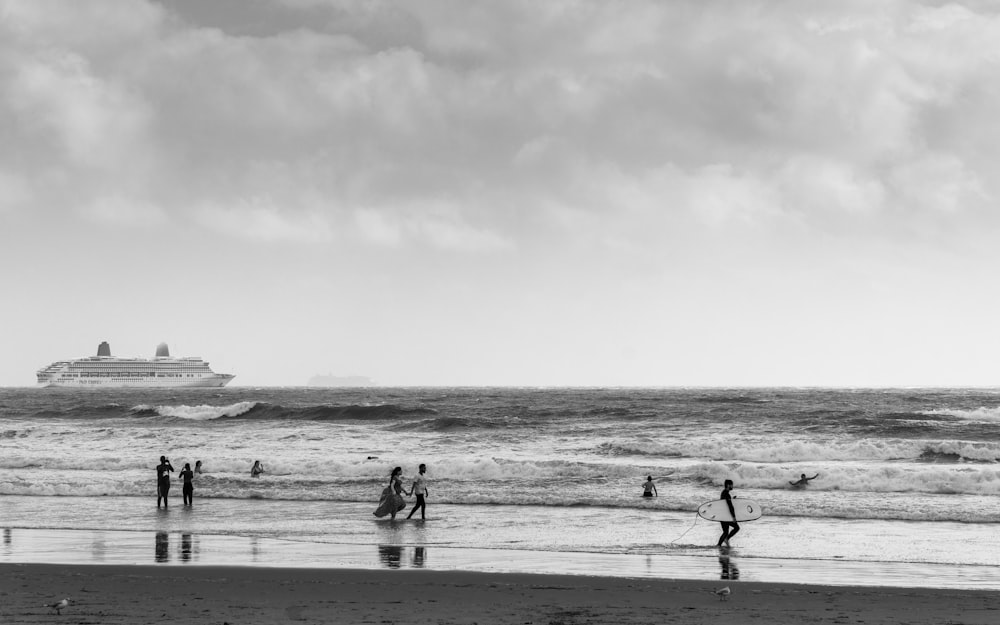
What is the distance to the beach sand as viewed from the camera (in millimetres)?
10523

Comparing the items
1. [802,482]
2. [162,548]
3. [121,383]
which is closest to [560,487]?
[802,482]

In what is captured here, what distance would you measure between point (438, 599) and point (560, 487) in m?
15.5

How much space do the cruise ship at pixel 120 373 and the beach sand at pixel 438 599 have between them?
611 ft

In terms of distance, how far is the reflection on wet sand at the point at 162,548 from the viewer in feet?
49.6

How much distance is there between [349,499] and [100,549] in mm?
9163

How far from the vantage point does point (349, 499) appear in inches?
975

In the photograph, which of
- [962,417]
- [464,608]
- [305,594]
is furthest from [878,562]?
[962,417]

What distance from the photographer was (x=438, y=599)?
11.6m

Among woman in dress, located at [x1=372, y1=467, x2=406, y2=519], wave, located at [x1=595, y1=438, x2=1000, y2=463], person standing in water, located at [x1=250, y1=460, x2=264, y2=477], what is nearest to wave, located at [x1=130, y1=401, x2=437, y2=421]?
wave, located at [x1=595, y1=438, x2=1000, y2=463]

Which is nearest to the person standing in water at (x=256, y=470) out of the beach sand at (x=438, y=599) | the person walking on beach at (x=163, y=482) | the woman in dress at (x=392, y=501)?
the person walking on beach at (x=163, y=482)

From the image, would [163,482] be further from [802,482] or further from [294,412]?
[294,412]

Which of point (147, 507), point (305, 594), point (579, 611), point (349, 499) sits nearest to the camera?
point (579, 611)

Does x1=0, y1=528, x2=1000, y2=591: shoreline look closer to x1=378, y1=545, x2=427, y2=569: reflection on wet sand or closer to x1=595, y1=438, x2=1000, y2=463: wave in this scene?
x1=378, y1=545, x2=427, y2=569: reflection on wet sand

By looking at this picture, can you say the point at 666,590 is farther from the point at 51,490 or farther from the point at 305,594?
the point at 51,490
